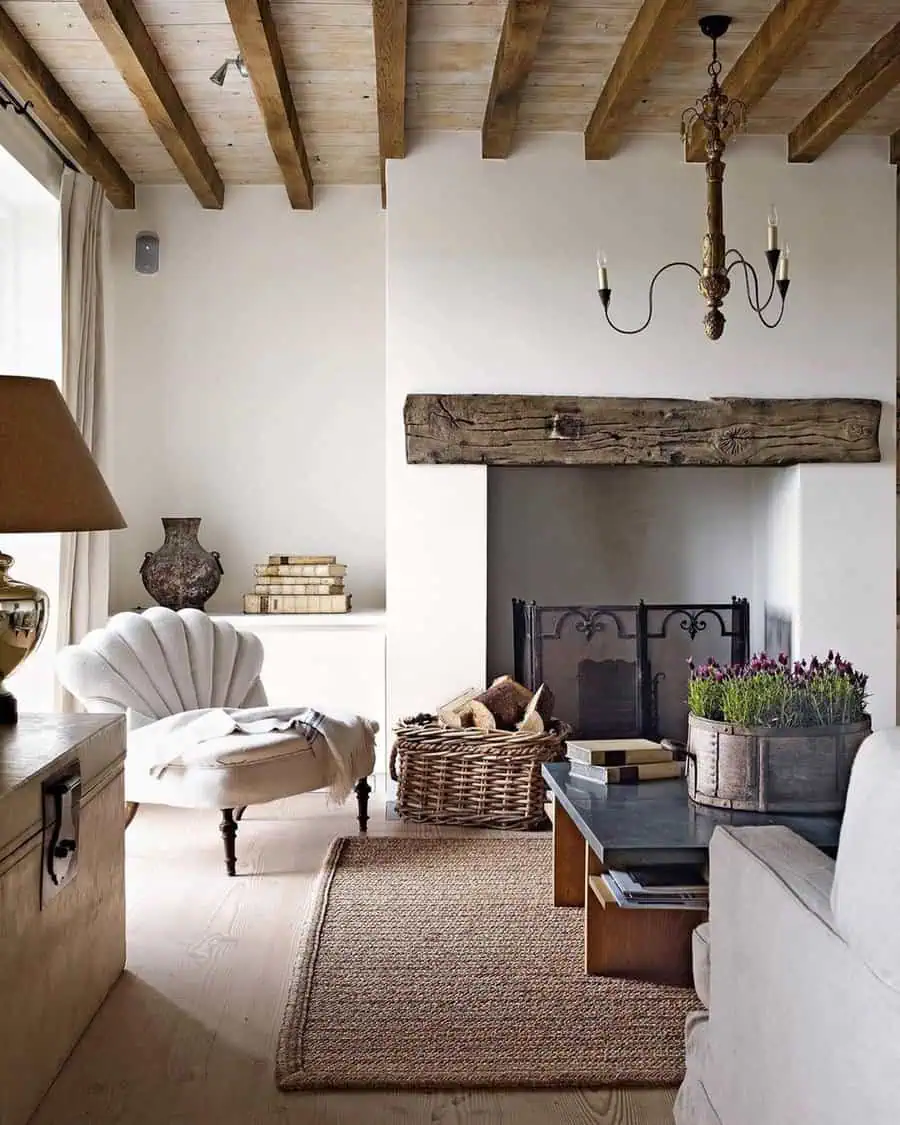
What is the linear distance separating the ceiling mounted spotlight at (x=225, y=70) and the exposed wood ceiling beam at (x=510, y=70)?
2.84 ft

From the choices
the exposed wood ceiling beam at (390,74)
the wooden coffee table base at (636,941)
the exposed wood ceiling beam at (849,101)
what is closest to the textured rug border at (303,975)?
the wooden coffee table base at (636,941)

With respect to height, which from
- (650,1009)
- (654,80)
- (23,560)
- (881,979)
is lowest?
(650,1009)

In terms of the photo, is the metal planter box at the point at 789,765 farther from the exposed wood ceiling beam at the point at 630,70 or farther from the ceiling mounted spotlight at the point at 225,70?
the ceiling mounted spotlight at the point at 225,70

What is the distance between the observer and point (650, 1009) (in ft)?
8.14

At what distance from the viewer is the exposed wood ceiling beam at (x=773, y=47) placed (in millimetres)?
3303

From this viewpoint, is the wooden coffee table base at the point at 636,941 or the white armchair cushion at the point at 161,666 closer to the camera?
the wooden coffee table base at the point at 636,941

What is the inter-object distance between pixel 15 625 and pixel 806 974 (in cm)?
180

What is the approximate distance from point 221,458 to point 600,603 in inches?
74.5

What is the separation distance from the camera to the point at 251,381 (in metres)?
5.34

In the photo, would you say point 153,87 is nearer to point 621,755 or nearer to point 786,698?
point 621,755

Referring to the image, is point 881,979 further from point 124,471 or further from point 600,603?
point 124,471

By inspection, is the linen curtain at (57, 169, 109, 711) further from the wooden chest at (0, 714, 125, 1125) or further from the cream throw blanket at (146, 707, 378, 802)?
the wooden chest at (0, 714, 125, 1125)

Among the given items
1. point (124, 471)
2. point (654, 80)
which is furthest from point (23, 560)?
point (654, 80)

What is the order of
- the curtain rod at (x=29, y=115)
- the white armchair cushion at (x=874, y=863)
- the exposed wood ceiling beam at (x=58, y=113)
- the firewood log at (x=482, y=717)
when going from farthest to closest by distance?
the firewood log at (x=482, y=717) < the curtain rod at (x=29, y=115) < the exposed wood ceiling beam at (x=58, y=113) < the white armchair cushion at (x=874, y=863)
